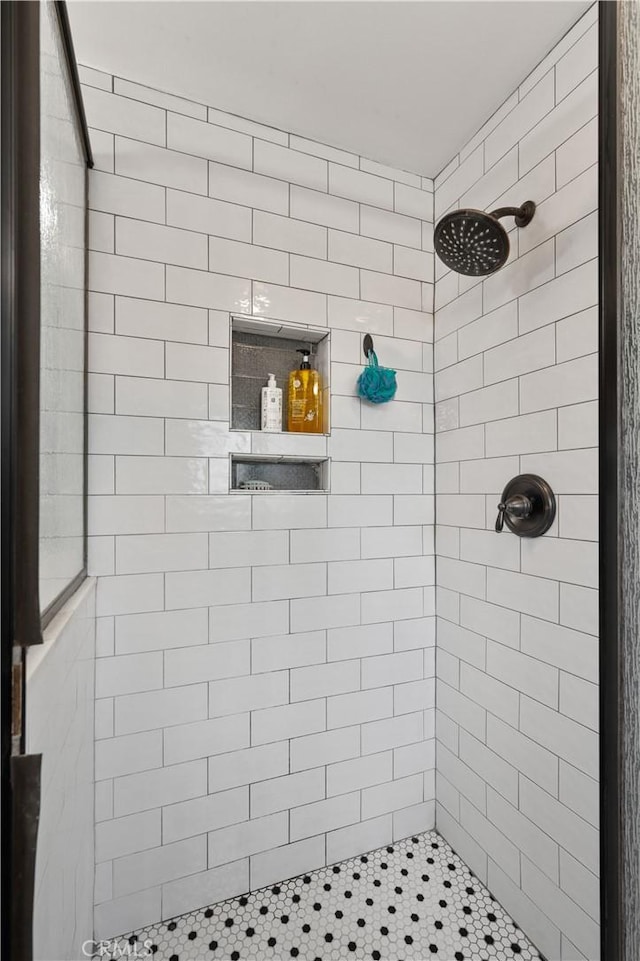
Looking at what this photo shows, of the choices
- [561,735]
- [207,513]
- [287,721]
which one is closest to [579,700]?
[561,735]

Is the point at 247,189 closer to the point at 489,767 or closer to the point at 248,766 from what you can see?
the point at 248,766

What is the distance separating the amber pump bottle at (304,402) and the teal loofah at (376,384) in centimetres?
15

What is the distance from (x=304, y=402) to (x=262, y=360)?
209mm

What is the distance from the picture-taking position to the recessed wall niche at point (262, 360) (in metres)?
1.43

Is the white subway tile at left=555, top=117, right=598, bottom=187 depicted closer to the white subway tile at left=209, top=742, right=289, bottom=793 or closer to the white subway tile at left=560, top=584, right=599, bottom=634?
the white subway tile at left=560, top=584, right=599, bottom=634

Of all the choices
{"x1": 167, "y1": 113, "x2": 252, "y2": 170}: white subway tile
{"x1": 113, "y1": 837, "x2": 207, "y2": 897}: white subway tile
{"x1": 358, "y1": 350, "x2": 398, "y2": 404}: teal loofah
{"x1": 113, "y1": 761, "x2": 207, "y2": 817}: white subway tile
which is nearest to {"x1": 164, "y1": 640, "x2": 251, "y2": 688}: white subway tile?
{"x1": 113, "y1": 761, "x2": 207, "y2": 817}: white subway tile

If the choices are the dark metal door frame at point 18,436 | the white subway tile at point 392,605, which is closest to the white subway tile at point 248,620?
the white subway tile at point 392,605

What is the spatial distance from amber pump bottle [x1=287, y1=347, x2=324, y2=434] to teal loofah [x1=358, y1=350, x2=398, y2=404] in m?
0.15

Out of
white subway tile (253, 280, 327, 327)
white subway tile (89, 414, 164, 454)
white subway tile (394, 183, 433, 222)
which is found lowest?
white subway tile (89, 414, 164, 454)

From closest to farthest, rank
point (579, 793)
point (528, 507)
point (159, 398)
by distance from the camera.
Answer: point (579, 793) < point (528, 507) < point (159, 398)

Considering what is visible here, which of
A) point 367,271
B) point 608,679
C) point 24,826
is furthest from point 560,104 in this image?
point 24,826

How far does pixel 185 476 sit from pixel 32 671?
2.61 ft

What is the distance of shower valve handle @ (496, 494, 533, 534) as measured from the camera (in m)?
1.15

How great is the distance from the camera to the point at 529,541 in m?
1.20
